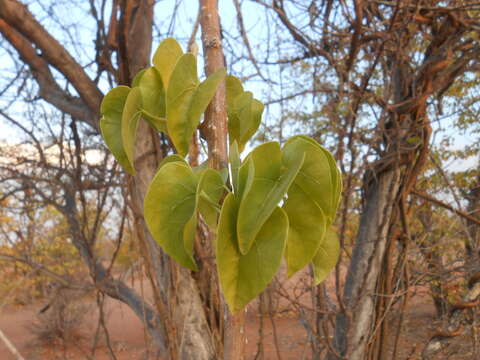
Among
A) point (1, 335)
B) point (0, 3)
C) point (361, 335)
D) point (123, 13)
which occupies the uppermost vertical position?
point (0, 3)

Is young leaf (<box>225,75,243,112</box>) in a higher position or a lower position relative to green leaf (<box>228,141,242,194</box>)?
higher

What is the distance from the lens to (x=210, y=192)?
0.36 m

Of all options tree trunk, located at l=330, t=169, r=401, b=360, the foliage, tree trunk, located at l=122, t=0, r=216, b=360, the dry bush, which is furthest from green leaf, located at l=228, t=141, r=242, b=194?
the dry bush

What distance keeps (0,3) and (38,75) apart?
0.52 m

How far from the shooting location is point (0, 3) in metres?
1.79

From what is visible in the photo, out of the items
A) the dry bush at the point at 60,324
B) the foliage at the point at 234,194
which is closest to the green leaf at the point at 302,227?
the foliage at the point at 234,194

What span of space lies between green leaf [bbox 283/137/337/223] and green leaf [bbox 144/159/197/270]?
96 millimetres

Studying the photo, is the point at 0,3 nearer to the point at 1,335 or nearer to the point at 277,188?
the point at 1,335

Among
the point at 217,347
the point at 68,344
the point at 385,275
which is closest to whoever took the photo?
the point at 217,347

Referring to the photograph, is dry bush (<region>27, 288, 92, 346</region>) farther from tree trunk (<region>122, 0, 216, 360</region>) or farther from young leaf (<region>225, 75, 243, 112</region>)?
young leaf (<region>225, 75, 243, 112</region>)

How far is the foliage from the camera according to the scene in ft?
1.11

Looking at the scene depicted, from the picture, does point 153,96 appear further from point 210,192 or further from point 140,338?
point 140,338

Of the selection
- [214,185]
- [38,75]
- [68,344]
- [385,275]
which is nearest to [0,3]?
[38,75]

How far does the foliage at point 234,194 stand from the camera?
337mm
